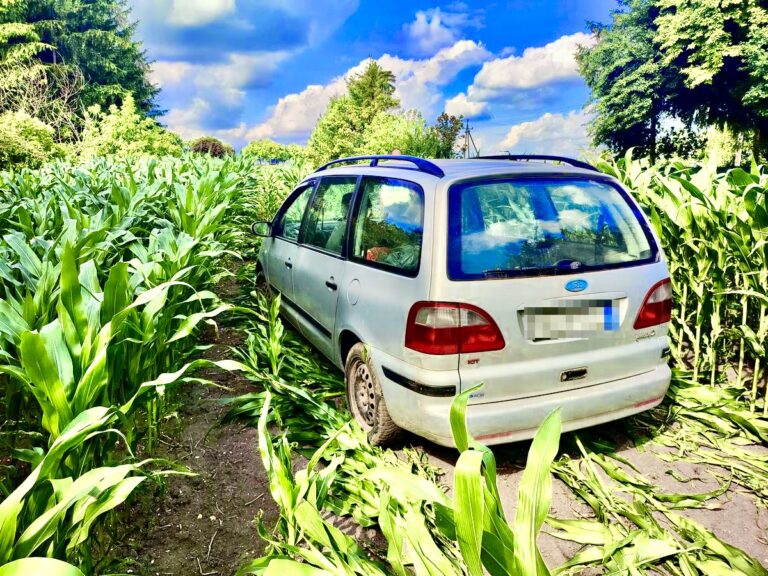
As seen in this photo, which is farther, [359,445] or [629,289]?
[359,445]

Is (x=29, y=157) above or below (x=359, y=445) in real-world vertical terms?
above

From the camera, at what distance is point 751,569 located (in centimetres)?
214

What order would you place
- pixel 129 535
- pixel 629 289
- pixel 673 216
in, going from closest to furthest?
pixel 129 535 → pixel 629 289 → pixel 673 216

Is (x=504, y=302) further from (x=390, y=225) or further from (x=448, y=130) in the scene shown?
(x=448, y=130)

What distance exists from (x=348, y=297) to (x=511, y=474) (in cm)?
137

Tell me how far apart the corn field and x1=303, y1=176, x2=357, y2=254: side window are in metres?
0.76

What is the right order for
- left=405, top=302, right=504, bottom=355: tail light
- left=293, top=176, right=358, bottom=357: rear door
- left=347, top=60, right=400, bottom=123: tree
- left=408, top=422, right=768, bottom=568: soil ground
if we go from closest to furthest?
1. left=408, top=422, right=768, bottom=568: soil ground
2. left=405, top=302, right=504, bottom=355: tail light
3. left=293, top=176, right=358, bottom=357: rear door
4. left=347, top=60, right=400, bottom=123: tree

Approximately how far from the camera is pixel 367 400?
3178mm

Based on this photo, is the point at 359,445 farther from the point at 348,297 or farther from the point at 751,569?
the point at 751,569

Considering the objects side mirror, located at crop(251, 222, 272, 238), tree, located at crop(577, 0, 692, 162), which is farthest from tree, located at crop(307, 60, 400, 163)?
side mirror, located at crop(251, 222, 272, 238)

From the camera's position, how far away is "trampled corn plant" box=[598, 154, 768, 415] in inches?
135

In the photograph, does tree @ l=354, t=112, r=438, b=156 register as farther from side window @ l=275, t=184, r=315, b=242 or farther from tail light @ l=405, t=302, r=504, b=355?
tail light @ l=405, t=302, r=504, b=355

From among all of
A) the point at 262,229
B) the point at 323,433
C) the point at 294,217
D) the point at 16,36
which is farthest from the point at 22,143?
the point at 16,36

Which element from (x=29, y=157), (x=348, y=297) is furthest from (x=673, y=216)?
(x=29, y=157)
